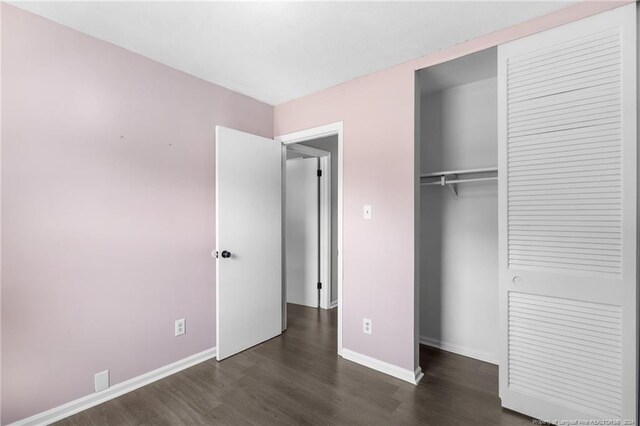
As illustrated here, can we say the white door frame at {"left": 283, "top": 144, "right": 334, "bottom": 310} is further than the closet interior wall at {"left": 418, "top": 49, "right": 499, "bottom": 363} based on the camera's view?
Yes

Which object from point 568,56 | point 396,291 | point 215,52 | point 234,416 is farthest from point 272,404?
point 568,56

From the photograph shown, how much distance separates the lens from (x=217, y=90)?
105 inches

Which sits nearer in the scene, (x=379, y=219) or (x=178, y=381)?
(x=178, y=381)

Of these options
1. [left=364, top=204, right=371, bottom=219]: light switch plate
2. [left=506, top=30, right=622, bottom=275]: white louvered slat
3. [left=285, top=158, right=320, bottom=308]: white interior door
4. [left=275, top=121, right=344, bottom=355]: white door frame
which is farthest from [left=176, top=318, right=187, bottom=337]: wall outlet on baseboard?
[left=506, top=30, right=622, bottom=275]: white louvered slat

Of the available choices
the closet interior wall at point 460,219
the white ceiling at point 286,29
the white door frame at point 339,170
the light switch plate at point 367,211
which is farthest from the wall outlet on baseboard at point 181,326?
the closet interior wall at point 460,219

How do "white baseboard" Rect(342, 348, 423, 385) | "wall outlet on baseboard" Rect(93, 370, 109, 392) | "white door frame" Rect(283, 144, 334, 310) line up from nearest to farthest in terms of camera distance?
1. "wall outlet on baseboard" Rect(93, 370, 109, 392)
2. "white baseboard" Rect(342, 348, 423, 385)
3. "white door frame" Rect(283, 144, 334, 310)

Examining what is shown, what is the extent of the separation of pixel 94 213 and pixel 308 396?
6.20 ft

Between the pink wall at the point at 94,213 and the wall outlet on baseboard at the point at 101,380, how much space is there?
37 mm

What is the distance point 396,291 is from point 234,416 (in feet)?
4.57

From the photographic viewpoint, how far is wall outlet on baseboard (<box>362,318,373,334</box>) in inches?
96.5

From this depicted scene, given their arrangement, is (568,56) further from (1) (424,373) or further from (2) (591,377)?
(1) (424,373)

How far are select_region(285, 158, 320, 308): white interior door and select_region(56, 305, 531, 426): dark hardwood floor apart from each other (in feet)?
4.57

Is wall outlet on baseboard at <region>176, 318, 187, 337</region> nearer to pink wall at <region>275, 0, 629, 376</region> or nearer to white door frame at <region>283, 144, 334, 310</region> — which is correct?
pink wall at <region>275, 0, 629, 376</region>

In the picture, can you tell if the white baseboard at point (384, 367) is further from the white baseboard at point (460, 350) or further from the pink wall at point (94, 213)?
the pink wall at point (94, 213)
